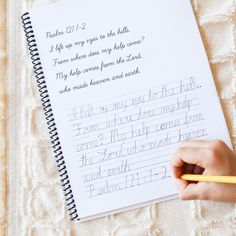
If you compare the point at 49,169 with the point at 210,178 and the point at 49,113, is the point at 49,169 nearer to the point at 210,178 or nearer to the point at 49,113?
the point at 49,113

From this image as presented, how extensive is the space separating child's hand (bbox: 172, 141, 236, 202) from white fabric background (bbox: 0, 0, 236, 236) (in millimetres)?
29

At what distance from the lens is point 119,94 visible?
750 millimetres

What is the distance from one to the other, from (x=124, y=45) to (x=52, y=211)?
0.27 m

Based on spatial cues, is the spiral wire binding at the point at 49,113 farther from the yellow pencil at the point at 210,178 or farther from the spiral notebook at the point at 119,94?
the yellow pencil at the point at 210,178

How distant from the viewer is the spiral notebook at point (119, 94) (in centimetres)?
74

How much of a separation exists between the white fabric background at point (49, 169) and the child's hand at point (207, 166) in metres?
0.03

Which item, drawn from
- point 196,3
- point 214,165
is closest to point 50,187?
point 214,165

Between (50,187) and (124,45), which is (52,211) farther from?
(124,45)

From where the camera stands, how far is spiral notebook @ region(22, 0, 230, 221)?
743 mm

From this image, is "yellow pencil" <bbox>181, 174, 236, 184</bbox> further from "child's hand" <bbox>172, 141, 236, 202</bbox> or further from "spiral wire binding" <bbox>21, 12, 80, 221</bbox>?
"spiral wire binding" <bbox>21, 12, 80, 221</bbox>

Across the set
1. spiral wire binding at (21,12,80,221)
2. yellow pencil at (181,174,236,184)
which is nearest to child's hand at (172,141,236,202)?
yellow pencil at (181,174,236,184)

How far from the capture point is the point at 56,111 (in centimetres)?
75

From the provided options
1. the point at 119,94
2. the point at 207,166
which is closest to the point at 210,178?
the point at 207,166

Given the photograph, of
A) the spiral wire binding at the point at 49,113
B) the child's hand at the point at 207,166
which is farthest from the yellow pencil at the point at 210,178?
the spiral wire binding at the point at 49,113
